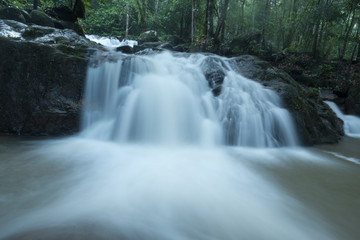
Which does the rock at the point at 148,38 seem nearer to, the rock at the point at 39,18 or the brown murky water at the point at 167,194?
the rock at the point at 39,18

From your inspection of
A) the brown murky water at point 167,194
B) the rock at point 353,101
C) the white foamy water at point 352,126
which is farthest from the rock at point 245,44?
the brown murky water at point 167,194

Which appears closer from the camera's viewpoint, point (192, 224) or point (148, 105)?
point (192, 224)

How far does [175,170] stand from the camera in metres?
2.80

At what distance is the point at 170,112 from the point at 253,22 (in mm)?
17533

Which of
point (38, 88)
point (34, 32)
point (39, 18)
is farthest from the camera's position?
point (39, 18)

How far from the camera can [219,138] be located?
4.36 meters

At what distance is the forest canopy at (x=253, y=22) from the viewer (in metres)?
10.4

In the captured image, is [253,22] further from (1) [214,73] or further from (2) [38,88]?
(2) [38,88]

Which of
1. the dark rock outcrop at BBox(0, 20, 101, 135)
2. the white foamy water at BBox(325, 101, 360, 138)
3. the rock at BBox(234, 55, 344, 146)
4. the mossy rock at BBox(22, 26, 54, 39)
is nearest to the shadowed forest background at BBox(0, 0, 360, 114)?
the white foamy water at BBox(325, 101, 360, 138)

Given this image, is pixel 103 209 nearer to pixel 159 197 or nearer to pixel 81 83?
pixel 159 197

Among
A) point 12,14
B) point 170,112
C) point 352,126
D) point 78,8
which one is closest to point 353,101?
point 352,126

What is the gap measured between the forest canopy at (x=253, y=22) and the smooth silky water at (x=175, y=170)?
3.98 metres

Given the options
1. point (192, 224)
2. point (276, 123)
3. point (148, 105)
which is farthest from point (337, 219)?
point (148, 105)

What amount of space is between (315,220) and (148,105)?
3.74 m
